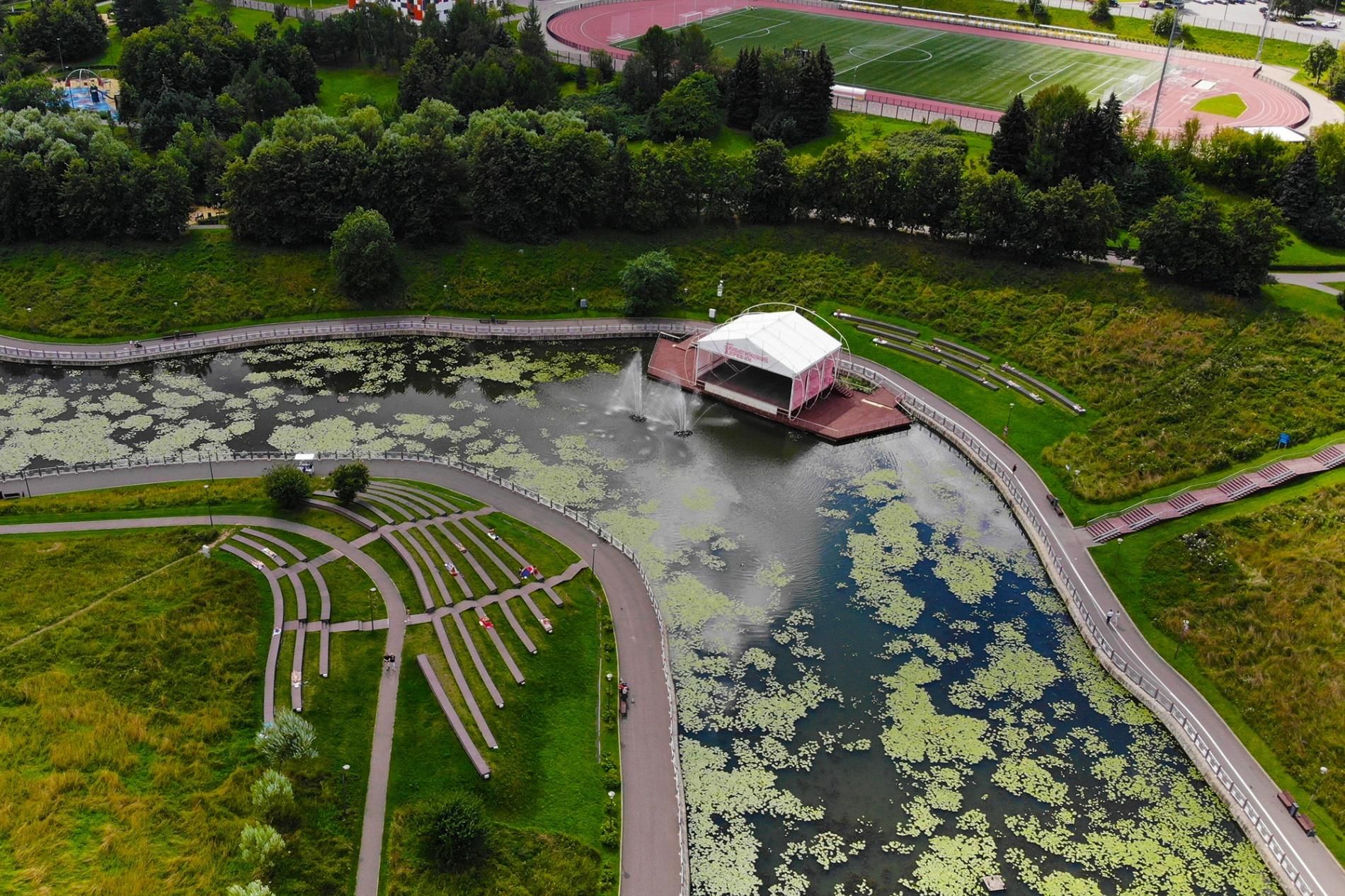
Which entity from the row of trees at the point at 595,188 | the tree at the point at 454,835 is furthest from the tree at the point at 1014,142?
the tree at the point at 454,835

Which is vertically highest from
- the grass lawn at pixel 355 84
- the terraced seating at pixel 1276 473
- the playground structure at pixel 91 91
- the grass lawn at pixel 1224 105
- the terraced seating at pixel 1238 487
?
the playground structure at pixel 91 91

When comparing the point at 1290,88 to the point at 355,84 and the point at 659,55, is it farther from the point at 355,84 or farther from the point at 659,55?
the point at 355,84

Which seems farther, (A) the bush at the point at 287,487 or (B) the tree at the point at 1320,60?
(B) the tree at the point at 1320,60

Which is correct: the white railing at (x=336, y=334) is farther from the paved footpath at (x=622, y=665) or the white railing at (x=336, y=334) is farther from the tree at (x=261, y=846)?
the tree at (x=261, y=846)

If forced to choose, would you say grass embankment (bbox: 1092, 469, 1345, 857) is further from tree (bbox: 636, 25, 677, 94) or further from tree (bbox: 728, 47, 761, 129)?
tree (bbox: 636, 25, 677, 94)

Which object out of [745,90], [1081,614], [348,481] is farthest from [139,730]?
[745,90]
